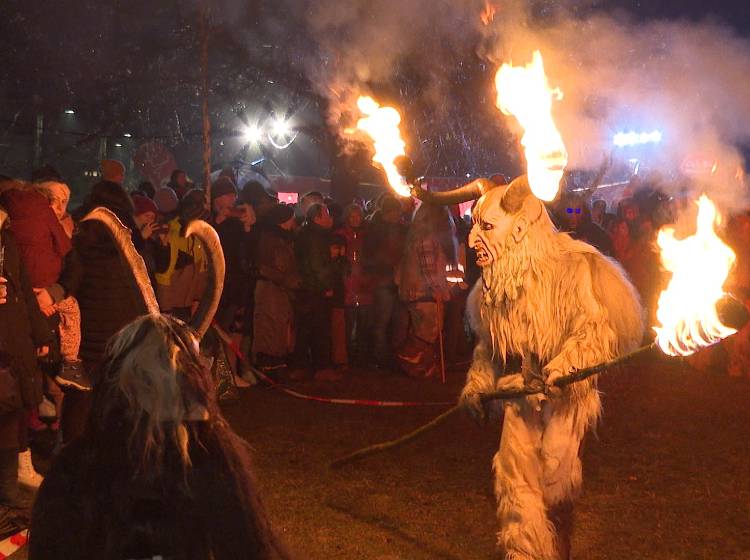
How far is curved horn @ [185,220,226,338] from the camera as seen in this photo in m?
2.79

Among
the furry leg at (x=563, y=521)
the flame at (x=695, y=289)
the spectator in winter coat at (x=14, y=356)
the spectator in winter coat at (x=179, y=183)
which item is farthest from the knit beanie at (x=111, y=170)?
the spectator in winter coat at (x=179, y=183)

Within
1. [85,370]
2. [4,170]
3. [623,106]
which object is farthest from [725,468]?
[4,170]

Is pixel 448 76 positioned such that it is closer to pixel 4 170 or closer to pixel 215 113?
pixel 215 113

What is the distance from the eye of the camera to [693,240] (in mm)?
3857

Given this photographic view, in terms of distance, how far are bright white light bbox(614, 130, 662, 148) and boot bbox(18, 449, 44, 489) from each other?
789 cm

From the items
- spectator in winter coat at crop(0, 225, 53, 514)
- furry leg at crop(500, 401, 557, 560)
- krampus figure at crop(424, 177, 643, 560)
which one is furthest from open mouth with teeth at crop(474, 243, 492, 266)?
spectator in winter coat at crop(0, 225, 53, 514)

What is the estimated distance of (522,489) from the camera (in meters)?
4.37

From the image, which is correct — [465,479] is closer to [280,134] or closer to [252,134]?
[280,134]

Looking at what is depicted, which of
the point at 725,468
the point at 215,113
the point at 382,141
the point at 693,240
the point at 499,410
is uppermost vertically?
the point at 215,113

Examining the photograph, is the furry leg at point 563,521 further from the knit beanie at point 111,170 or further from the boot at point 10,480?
the knit beanie at point 111,170

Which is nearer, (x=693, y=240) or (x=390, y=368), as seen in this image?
(x=693, y=240)

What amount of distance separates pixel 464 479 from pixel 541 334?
2.24m

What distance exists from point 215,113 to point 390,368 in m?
17.4

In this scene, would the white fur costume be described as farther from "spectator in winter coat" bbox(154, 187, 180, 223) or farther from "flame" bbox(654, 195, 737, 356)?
"spectator in winter coat" bbox(154, 187, 180, 223)
